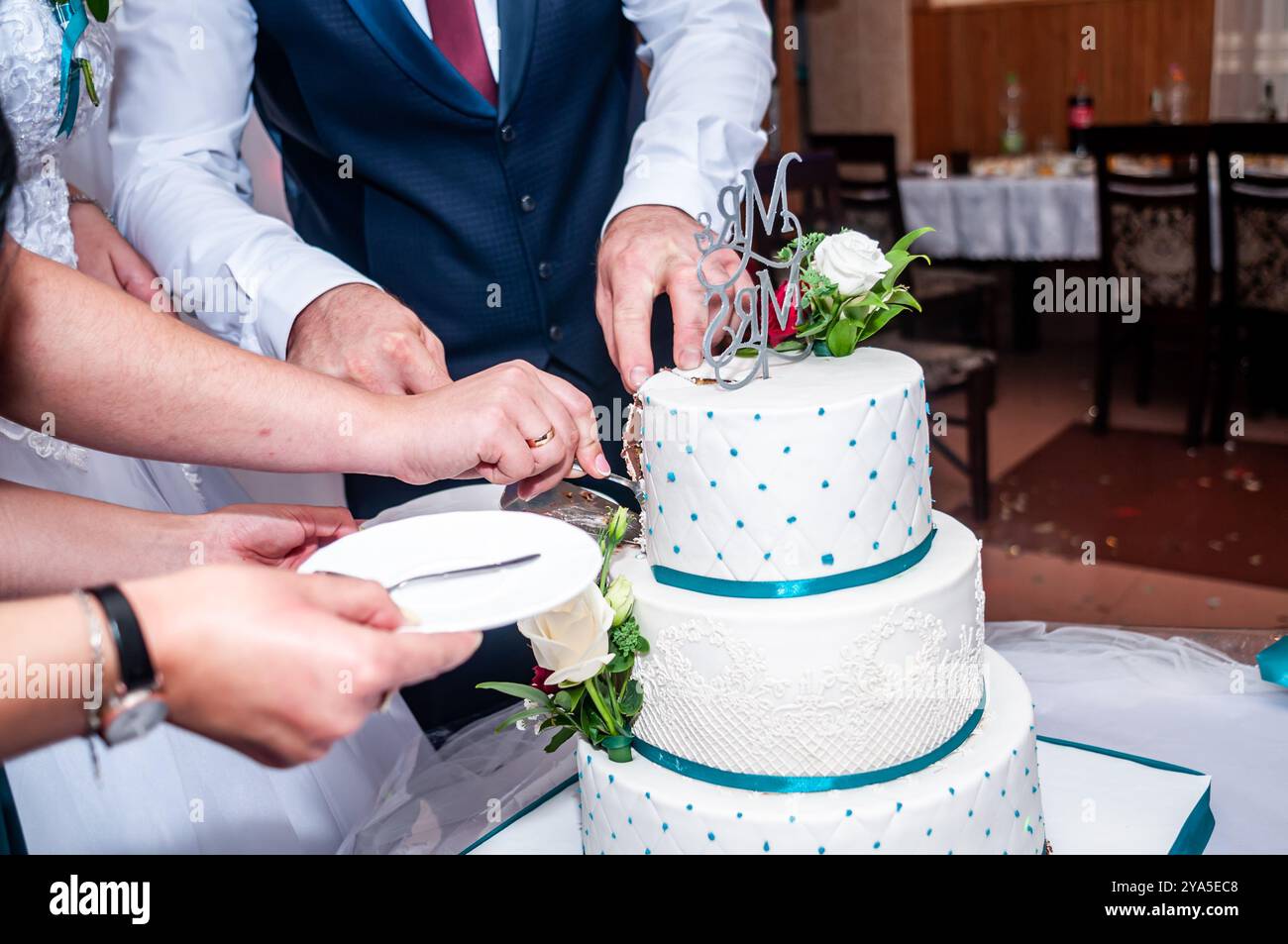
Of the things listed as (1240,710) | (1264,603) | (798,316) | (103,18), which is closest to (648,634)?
(798,316)

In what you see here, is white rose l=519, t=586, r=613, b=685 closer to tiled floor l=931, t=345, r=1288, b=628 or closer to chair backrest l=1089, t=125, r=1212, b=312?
tiled floor l=931, t=345, r=1288, b=628

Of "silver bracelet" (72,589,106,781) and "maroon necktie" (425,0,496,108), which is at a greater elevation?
"maroon necktie" (425,0,496,108)

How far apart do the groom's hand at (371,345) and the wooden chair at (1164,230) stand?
4.61 metres

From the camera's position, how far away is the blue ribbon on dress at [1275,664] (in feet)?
5.37

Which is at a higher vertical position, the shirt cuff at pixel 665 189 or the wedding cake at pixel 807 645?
the shirt cuff at pixel 665 189

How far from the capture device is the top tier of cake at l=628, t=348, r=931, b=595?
1192mm

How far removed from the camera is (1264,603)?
381cm

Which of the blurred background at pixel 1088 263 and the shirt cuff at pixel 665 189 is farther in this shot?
the blurred background at pixel 1088 263

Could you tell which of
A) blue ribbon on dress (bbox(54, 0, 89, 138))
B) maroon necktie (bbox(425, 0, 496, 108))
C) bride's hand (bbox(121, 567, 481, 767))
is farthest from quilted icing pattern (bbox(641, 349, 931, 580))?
blue ribbon on dress (bbox(54, 0, 89, 138))

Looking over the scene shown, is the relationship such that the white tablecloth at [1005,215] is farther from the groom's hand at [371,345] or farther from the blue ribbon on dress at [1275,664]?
the groom's hand at [371,345]

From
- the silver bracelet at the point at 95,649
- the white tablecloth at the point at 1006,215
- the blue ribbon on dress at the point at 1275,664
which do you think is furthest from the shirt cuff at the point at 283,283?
the white tablecloth at the point at 1006,215

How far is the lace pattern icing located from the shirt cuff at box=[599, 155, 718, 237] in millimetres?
773
